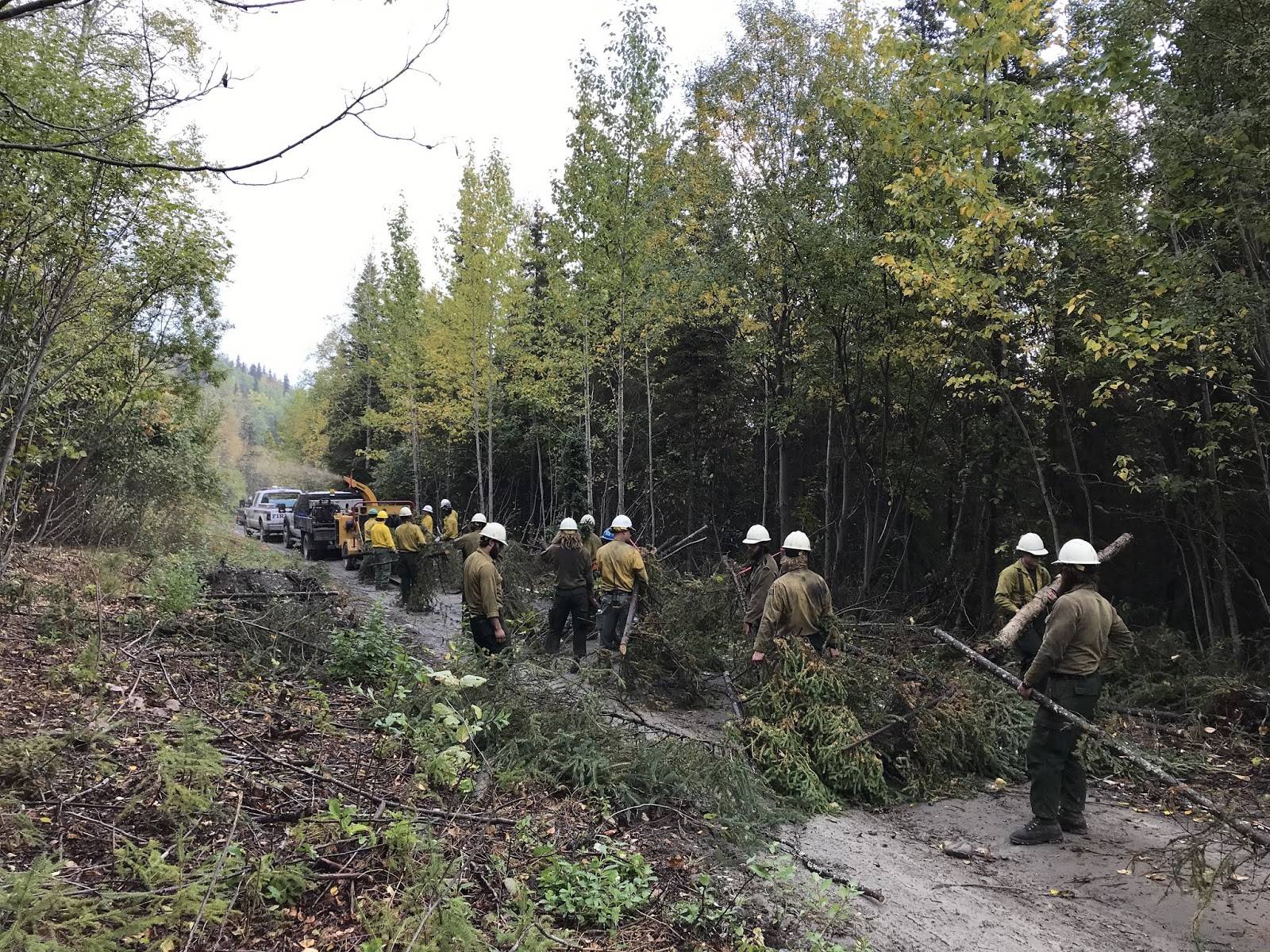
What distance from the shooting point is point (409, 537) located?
40.7ft

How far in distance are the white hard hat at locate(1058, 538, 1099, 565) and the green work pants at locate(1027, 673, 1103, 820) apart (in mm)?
823

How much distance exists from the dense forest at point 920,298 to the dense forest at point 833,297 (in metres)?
0.07

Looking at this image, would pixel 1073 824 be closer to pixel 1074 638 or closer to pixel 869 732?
pixel 1074 638

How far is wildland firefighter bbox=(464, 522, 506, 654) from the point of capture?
714cm

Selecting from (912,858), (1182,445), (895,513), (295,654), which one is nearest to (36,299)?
(295,654)

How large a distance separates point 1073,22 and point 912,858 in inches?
358

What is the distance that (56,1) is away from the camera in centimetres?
208

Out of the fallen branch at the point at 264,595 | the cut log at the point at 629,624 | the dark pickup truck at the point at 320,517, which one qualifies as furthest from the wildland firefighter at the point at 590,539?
the dark pickup truck at the point at 320,517

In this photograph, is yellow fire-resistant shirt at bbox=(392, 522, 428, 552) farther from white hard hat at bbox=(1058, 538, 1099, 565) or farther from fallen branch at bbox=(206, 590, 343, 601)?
white hard hat at bbox=(1058, 538, 1099, 565)

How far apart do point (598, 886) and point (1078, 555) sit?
4193 mm

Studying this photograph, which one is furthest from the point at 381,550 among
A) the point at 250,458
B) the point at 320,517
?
the point at 250,458

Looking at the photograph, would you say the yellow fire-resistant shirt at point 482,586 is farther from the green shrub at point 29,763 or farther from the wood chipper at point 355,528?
the wood chipper at point 355,528

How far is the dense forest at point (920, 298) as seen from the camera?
260 inches

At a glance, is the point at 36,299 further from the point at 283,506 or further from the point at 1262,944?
the point at 283,506
